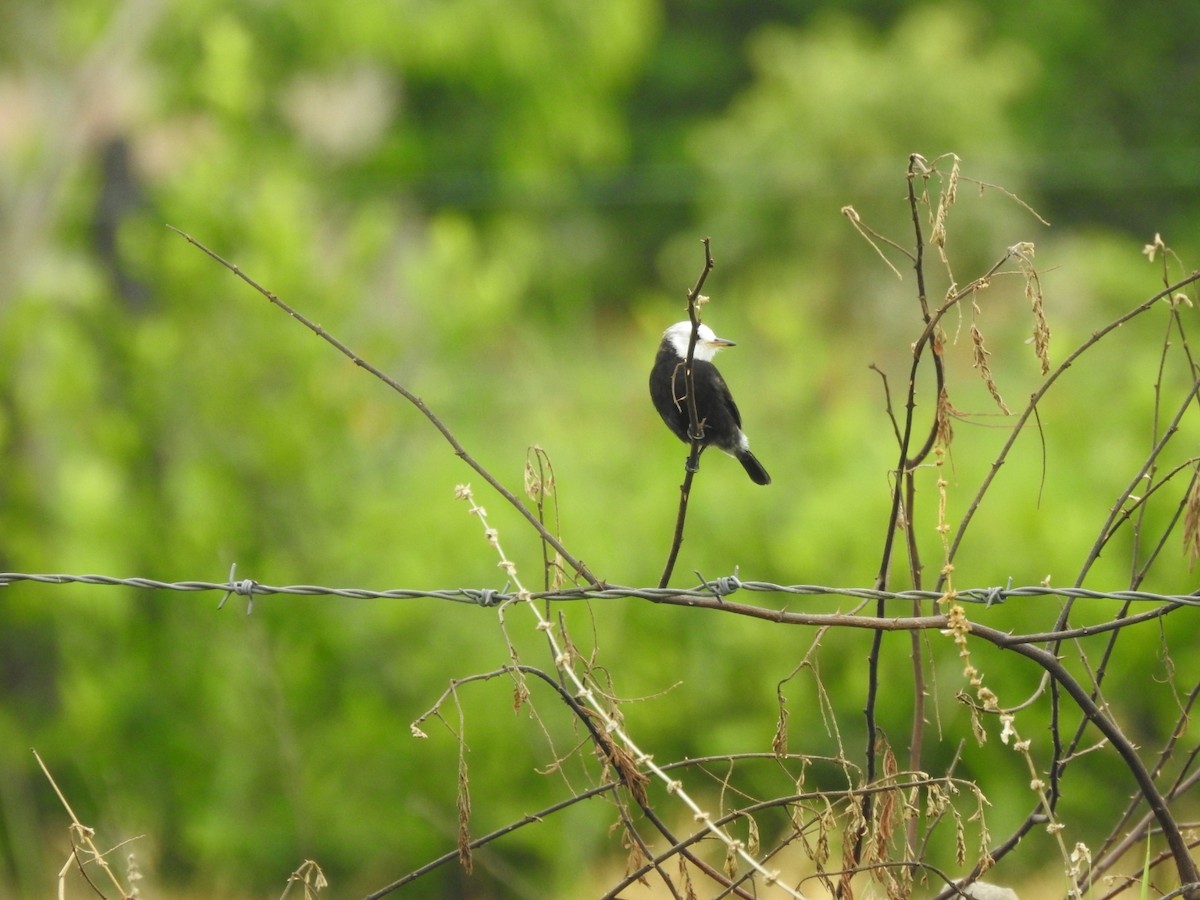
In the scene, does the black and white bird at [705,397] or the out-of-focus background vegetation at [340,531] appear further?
the out-of-focus background vegetation at [340,531]

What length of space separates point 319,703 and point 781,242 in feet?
42.4

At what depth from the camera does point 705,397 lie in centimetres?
420

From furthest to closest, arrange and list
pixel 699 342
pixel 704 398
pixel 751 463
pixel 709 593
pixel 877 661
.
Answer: pixel 751 463 < pixel 699 342 < pixel 704 398 < pixel 709 593 < pixel 877 661

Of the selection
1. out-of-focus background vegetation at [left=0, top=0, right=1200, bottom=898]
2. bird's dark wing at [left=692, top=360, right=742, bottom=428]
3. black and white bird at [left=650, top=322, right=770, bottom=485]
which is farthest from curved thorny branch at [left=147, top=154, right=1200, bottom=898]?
out-of-focus background vegetation at [left=0, top=0, right=1200, bottom=898]

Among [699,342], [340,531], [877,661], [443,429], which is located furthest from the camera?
[340,531]

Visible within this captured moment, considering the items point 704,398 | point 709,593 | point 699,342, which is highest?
point 699,342

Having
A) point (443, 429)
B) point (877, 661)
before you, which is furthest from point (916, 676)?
point (443, 429)

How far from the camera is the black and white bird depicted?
412 centimetres

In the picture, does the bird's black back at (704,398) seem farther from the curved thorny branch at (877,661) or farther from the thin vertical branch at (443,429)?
the thin vertical branch at (443,429)

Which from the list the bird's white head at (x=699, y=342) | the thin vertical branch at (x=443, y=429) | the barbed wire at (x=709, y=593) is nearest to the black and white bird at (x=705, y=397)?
the bird's white head at (x=699, y=342)

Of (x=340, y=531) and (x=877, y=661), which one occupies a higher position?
(x=340, y=531)

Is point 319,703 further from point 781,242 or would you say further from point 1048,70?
point 1048,70

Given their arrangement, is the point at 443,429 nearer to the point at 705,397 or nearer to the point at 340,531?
the point at 705,397

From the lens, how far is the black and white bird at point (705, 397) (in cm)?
412
